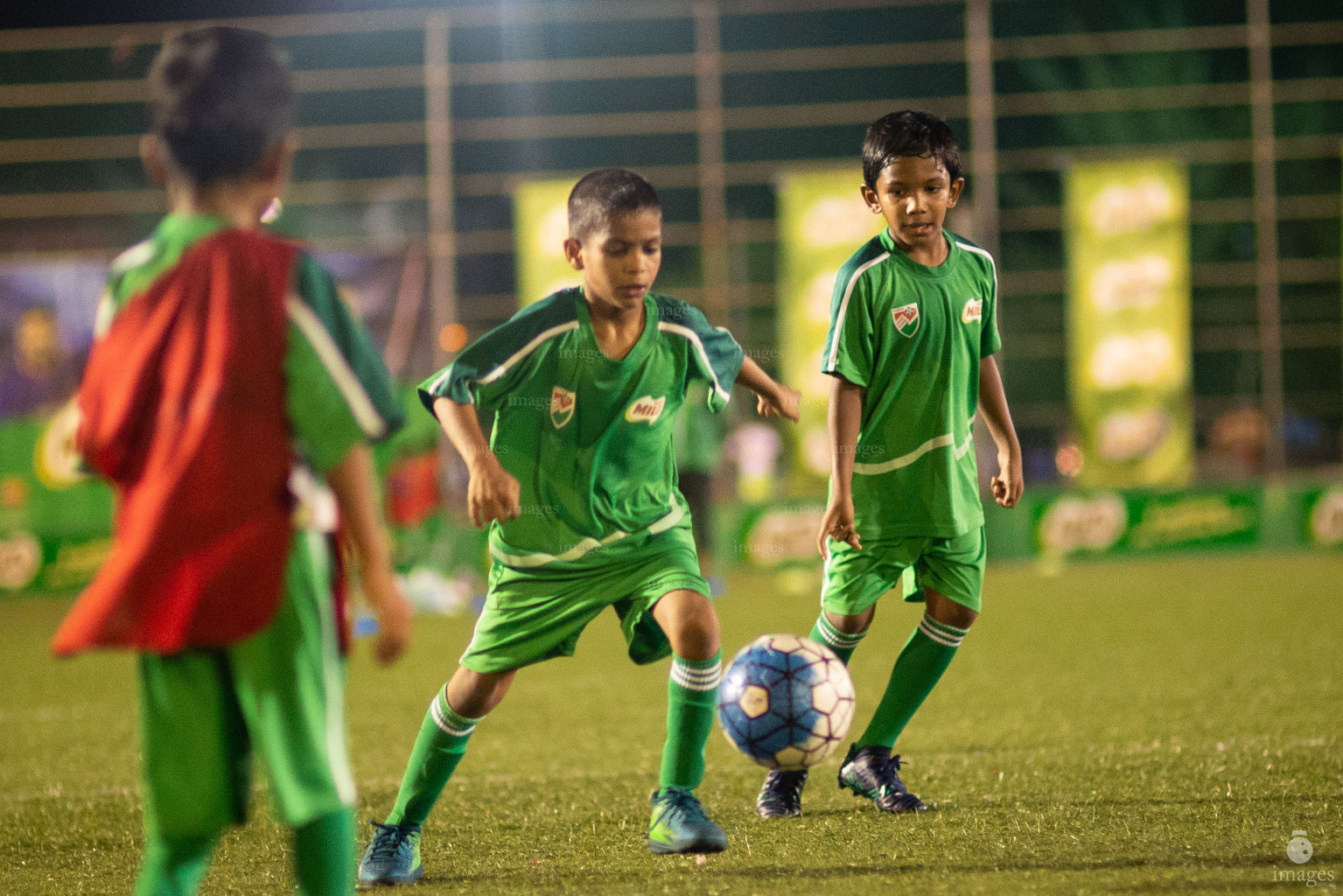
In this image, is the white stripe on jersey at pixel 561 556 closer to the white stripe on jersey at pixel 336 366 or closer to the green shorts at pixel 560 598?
the green shorts at pixel 560 598

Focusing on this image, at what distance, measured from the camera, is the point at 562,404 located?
3.79m

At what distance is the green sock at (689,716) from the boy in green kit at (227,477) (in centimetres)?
140

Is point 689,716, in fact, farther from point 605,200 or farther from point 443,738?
point 605,200

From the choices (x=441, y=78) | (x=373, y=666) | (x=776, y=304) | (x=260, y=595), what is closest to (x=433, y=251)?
(x=441, y=78)

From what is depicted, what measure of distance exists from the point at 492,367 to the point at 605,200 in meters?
0.50

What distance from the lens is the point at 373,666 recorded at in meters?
9.06

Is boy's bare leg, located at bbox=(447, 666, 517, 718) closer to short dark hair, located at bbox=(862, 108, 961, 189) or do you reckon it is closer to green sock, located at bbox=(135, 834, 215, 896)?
green sock, located at bbox=(135, 834, 215, 896)

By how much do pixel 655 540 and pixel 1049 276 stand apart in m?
23.5

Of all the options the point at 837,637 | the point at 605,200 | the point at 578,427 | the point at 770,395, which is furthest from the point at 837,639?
the point at 605,200

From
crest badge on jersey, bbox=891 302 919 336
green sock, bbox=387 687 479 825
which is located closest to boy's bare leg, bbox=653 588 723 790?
green sock, bbox=387 687 479 825

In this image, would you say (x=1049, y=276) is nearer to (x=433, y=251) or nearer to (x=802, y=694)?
(x=433, y=251)

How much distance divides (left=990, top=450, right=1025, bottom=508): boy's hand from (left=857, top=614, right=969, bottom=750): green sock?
0.42 meters

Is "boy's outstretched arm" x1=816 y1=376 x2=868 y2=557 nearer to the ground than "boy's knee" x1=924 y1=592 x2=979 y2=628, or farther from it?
farther from it

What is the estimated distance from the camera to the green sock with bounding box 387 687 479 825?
12.4 feet
